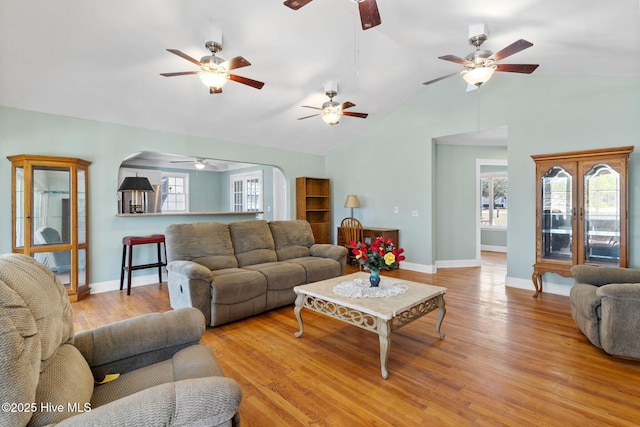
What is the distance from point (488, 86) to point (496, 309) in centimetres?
331

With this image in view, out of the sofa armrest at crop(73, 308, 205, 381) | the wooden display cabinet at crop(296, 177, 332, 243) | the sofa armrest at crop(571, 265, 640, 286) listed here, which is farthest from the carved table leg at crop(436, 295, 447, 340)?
the wooden display cabinet at crop(296, 177, 332, 243)

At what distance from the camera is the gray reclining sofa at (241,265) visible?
10.1ft

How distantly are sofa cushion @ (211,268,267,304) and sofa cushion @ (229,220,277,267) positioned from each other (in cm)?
48

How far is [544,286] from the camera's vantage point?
4.25 meters

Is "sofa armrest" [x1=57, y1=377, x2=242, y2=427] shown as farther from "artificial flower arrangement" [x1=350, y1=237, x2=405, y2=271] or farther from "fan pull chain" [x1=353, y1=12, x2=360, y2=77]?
"fan pull chain" [x1=353, y1=12, x2=360, y2=77]

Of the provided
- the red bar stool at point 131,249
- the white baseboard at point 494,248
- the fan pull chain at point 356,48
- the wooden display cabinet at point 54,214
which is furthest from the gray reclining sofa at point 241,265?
the white baseboard at point 494,248

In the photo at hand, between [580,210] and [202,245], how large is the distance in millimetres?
4539

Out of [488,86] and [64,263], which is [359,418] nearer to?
[64,263]

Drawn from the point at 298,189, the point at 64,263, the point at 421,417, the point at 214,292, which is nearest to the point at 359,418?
the point at 421,417

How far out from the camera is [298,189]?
6.59 meters

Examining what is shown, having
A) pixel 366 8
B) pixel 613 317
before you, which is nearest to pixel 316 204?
pixel 366 8

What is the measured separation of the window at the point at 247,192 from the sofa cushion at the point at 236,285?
469 centimetres

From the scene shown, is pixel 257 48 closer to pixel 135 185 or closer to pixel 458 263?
pixel 135 185

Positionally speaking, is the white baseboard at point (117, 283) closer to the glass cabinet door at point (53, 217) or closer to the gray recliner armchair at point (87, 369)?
the glass cabinet door at point (53, 217)
